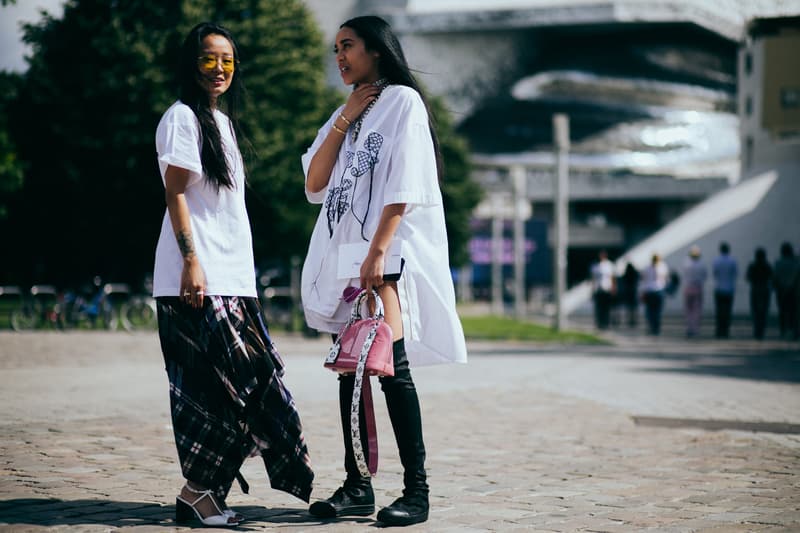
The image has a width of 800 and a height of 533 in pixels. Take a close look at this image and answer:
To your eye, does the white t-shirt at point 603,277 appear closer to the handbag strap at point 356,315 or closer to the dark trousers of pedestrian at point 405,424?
the dark trousers of pedestrian at point 405,424

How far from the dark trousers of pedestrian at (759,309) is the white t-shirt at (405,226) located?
18.9 metres

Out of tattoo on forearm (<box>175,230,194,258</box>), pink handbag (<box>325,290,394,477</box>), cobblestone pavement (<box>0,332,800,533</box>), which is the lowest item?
cobblestone pavement (<box>0,332,800,533</box>)

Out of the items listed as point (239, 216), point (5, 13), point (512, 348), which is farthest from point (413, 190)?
point (512, 348)

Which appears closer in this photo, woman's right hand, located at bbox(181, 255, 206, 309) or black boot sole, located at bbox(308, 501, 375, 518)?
woman's right hand, located at bbox(181, 255, 206, 309)

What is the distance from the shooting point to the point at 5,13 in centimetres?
1524

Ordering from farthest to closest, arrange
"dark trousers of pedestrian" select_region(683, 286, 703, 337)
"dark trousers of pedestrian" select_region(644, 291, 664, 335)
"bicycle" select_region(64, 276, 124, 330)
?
"dark trousers of pedestrian" select_region(644, 291, 664, 335) → "bicycle" select_region(64, 276, 124, 330) → "dark trousers of pedestrian" select_region(683, 286, 703, 337)

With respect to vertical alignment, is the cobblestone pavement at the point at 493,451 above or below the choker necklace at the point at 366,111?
below

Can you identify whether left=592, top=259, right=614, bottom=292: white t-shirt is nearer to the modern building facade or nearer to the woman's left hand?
the woman's left hand

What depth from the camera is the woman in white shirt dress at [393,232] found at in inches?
179

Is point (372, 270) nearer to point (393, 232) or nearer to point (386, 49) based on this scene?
point (393, 232)

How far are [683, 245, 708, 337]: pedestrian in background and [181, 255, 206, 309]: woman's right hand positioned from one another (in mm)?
19628

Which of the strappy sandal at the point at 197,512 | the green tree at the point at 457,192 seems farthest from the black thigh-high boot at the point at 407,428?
the green tree at the point at 457,192

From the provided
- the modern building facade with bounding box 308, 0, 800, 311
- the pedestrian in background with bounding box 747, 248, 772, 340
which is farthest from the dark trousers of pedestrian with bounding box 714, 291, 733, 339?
the modern building facade with bounding box 308, 0, 800, 311

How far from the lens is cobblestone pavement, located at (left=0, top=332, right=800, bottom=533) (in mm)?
4707
